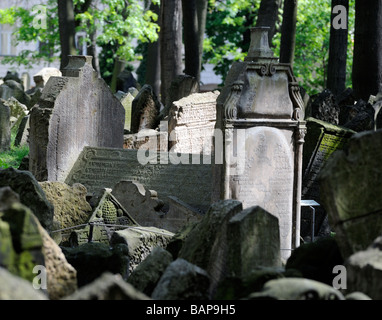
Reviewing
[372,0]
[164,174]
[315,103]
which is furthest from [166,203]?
[372,0]

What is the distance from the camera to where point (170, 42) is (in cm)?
2130

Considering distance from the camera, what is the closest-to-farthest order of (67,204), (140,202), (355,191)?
(355,191) → (67,204) → (140,202)

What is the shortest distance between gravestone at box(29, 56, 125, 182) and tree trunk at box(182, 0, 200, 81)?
6.62 metres

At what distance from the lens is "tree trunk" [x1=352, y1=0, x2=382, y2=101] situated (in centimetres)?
1923

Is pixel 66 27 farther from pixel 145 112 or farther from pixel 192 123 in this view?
pixel 192 123

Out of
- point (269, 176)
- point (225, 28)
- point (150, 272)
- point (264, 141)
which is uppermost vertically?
point (225, 28)

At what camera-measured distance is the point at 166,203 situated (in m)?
12.4

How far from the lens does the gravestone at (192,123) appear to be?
51.4 feet

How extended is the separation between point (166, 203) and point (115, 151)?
6.13 ft

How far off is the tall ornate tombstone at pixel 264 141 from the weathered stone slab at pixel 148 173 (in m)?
1.49

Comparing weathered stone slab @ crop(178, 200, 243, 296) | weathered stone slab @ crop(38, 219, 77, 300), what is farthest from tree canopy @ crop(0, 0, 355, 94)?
weathered stone slab @ crop(38, 219, 77, 300)

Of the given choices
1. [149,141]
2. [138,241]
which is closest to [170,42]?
[149,141]

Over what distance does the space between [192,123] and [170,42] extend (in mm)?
5758

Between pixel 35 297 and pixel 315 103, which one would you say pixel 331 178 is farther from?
pixel 315 103
